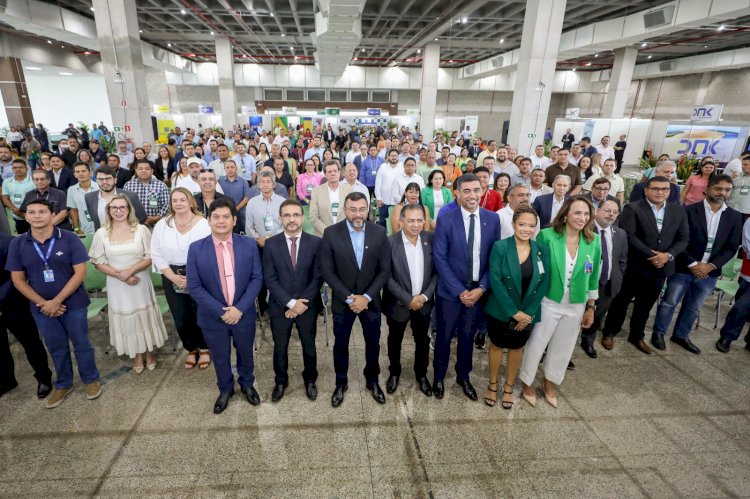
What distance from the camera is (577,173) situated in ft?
20.5

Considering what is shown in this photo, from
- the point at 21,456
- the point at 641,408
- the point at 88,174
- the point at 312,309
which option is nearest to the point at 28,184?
the point at 88,174

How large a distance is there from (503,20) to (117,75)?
1194 centimetres

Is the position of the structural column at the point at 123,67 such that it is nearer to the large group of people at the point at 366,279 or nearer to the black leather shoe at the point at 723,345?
the large group of people at the point at 366,279

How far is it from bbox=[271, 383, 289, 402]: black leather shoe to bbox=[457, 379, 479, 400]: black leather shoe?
1584 mm

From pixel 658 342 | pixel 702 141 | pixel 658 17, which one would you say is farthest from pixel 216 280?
pixel 702 141

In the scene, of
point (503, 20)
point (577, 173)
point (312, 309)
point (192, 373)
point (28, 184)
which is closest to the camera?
point (312, 309)

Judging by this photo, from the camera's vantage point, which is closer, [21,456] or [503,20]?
[21,456]

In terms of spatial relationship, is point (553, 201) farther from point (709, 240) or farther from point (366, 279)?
point (366, 279)

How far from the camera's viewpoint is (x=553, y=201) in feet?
14.4

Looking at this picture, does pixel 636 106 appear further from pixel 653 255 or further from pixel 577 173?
pixel 653 255

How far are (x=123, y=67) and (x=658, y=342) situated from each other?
1253 centimetres

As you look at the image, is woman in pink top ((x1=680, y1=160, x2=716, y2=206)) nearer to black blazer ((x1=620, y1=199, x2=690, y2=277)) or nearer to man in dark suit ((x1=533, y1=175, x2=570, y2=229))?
black blazer ((x1=620, y1=199, x2=690, y2=277))

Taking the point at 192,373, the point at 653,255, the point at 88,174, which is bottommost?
the point at 192,373

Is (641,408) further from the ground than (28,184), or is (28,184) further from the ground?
(28,184)
